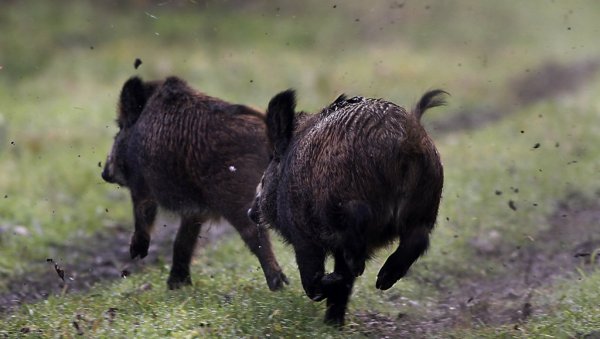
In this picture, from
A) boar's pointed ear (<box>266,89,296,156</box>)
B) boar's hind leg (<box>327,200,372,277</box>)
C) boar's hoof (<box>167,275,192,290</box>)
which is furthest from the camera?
boar's hoof (<box>167,275,192,290</box>)

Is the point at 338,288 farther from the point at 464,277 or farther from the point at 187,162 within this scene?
the point at 464,277

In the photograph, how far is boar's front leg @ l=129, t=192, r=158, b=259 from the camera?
7859 millimetres

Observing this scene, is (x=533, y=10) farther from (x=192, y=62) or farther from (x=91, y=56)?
(x=91, y=56)

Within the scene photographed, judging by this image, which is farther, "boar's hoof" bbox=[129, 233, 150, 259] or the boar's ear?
the boar's ear

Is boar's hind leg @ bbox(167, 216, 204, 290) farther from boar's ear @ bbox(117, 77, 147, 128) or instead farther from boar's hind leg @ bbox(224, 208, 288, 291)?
boar's ear @ bbox(117, 77, 147, 128)

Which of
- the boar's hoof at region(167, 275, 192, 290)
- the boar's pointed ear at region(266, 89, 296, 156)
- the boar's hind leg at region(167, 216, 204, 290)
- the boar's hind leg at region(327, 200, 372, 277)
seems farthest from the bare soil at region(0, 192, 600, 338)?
the boar's pointed ear at region(266, 89, 296, 156)

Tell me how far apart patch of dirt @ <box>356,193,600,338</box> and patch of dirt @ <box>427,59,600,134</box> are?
4884 millimetres

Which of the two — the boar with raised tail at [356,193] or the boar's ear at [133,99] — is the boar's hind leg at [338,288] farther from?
the boar's ear at [133,99]

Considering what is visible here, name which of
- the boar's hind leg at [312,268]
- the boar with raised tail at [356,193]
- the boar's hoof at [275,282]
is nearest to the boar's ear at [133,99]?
the boar's hoof at [275,282]

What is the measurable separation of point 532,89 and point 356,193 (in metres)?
14.5

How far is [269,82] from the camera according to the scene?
18125mm

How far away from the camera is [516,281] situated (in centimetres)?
827

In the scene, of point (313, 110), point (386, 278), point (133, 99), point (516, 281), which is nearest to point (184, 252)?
point (133, 99)

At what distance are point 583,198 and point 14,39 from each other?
462 inches
